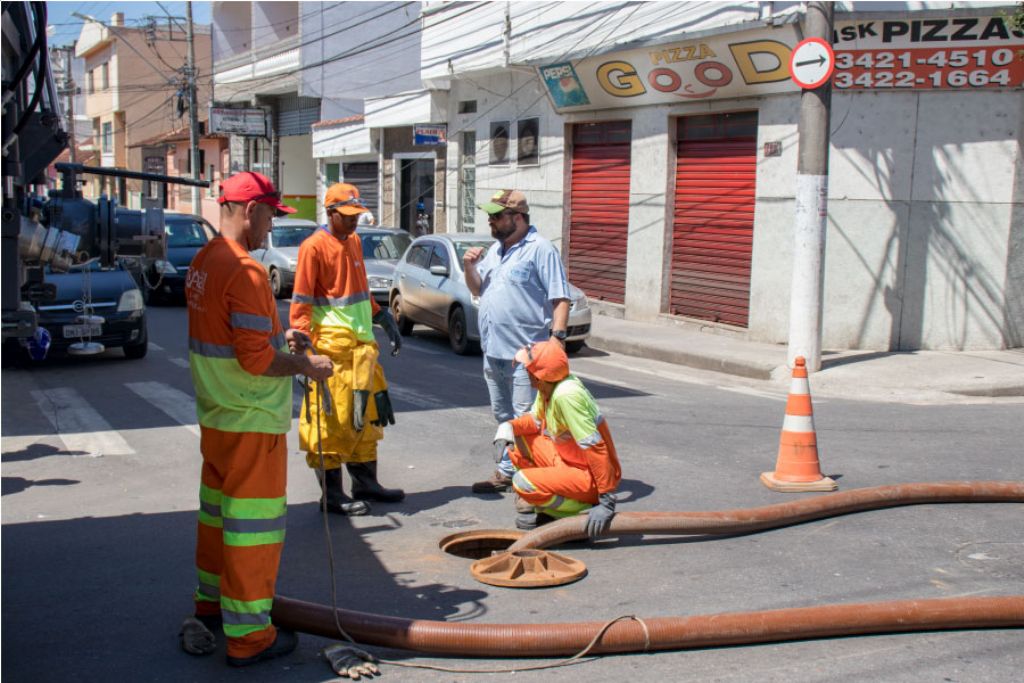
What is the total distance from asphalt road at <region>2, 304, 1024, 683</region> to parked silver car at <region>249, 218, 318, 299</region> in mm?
9948

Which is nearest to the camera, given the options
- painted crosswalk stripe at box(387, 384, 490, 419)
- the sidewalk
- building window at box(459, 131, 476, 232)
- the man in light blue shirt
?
the man in light blue shirt

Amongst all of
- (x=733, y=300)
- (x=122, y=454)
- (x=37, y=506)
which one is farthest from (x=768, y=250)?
(x=37, y=506)

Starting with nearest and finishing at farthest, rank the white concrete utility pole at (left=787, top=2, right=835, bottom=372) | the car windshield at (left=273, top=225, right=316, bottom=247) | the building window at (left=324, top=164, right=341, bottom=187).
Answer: the white concrete utility pole at (left=787, top=2, right=835, bottom=372) → the car windshield at (left=273, top=225, right=316, bottom=247) → the building window at (left=324, top=164, right=341, bottom=187)

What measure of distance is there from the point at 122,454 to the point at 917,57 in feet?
34.3

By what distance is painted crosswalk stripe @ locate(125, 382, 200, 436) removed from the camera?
9719 mm

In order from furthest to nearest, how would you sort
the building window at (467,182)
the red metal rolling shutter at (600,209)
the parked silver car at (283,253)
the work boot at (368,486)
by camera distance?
the building window at (467,182) < the parked silver car at (283,253) < the red metal rolling shutter at (600,209) < the work boot at (368,486)

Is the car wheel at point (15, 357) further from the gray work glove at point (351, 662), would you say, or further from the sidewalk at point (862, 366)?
the gray work glove at point (351, 662)

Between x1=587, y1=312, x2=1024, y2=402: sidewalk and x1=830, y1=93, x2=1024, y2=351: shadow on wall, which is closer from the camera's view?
x1=587, y1=312, x2=1024, y2=402: sidewalk

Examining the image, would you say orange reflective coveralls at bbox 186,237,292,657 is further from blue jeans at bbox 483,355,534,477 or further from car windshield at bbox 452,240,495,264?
car windshield at bbox 452,240,495,264

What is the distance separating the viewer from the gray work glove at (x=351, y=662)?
4297 millimetres

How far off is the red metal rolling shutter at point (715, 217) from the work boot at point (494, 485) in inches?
364

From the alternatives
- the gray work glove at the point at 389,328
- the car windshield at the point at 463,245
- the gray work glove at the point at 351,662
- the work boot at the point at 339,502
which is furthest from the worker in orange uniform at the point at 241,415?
the car windshield at the point at 463,245

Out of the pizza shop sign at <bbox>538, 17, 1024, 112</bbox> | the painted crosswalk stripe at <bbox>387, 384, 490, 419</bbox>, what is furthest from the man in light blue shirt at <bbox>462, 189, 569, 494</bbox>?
the pizza shop sign at <bbox>538, 17, 1024, 112</bbox>

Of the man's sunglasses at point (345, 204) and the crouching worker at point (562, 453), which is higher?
the man's sunglasses at point (345, 204)
